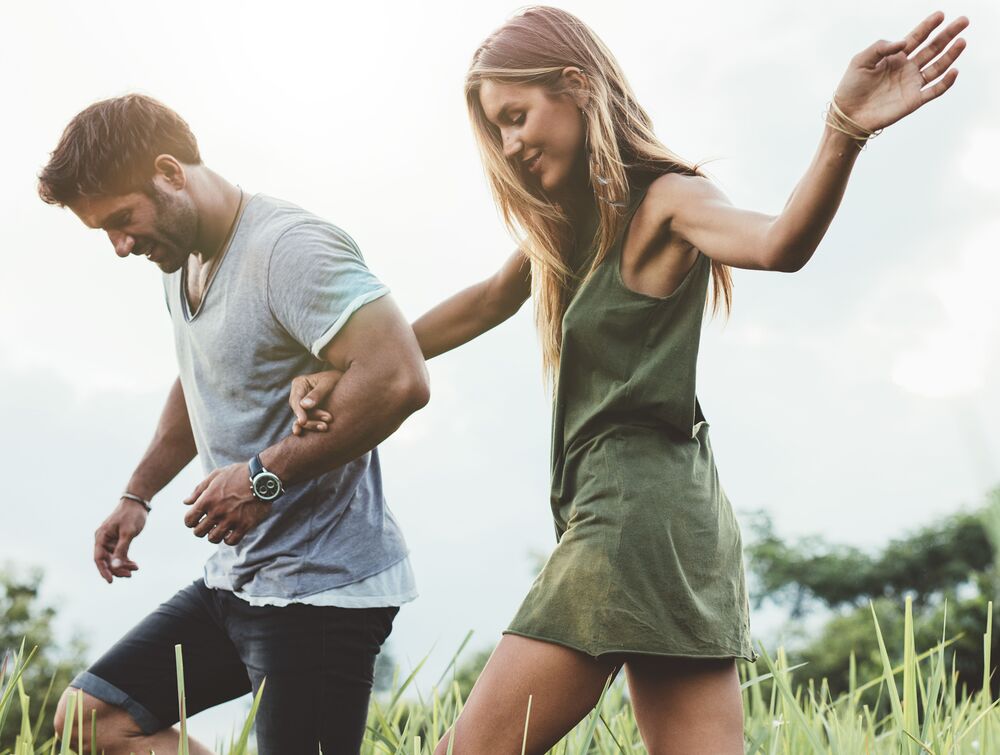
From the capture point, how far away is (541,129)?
1791 millimetres

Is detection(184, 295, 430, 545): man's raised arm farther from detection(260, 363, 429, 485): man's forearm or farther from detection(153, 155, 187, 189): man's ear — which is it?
detection(153, 155, 187, 189): man's ear

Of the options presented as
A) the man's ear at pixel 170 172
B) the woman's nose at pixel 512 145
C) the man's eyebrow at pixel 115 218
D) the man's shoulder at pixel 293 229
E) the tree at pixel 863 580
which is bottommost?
the tree at pixel 863 580

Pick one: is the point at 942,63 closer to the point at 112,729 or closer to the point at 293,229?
the point at 293,229

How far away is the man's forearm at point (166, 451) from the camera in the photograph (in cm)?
278

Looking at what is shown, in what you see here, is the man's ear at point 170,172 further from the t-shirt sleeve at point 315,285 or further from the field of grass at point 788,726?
the field of grass at point 788,726

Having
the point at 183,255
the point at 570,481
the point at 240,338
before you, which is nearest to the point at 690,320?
the point at 570,481

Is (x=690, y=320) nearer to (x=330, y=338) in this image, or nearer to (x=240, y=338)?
(x=330, y=338)

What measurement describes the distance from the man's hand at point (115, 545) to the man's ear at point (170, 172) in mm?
876

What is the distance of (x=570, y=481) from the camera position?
180 cm

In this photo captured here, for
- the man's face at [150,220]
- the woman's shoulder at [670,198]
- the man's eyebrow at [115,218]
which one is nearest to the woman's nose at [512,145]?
the woman's shoulder at [670,198]

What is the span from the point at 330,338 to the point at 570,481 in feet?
1.87

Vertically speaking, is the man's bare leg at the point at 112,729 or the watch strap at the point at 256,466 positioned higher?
the watch strap at the point at 256,466

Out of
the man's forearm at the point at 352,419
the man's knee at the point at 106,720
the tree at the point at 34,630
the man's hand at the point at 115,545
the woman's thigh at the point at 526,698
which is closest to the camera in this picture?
the woman's thigh at the point at 526,698

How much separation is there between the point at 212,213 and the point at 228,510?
694 mm
